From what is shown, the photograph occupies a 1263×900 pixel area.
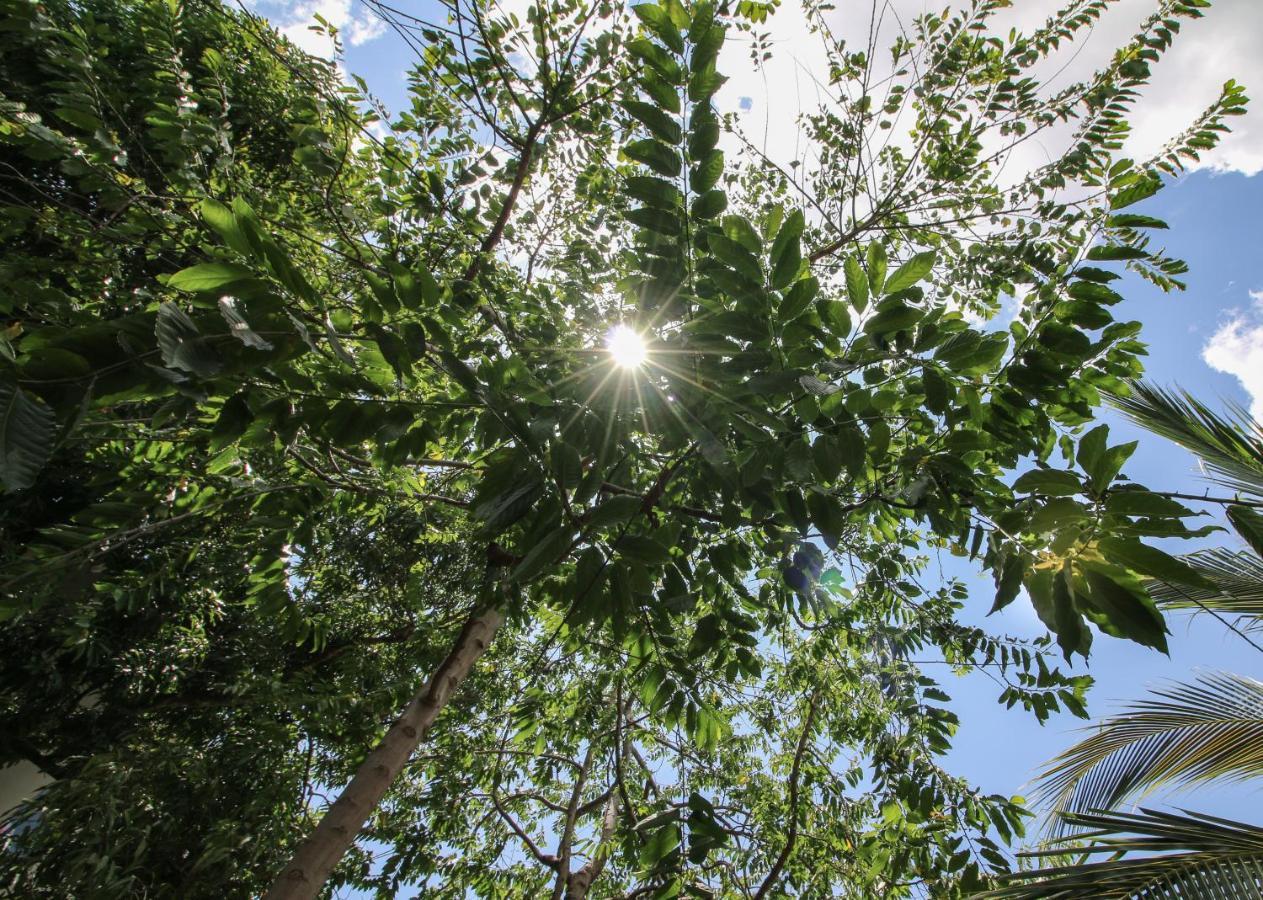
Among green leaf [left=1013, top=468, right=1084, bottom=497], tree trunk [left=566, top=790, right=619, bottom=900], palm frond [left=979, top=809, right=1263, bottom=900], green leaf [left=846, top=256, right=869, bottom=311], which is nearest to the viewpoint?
green leaf [left=1013, top=468, right=1084, bottom=497]

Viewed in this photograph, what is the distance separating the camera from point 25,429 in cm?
63

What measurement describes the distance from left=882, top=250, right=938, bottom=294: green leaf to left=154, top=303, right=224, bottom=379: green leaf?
1.05m

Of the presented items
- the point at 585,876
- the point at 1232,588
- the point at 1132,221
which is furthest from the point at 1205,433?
the point at 585,876

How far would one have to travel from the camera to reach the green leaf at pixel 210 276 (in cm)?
75

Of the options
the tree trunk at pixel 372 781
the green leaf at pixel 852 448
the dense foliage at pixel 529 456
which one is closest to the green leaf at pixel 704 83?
the dense foliage at pixel 529 456

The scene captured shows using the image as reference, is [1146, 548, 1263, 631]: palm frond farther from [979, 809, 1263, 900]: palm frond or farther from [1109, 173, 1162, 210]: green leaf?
[1109, 173, 1162, 210]: green leaf

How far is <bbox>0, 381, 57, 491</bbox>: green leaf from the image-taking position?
0.62 m

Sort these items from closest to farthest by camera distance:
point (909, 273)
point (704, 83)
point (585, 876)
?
point (909, 273) < point (704, 83) < point (585, 876)

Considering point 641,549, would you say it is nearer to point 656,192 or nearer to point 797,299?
point 797,299

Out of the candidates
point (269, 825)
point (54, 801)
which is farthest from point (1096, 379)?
point (54, 801)

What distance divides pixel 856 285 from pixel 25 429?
118 centimetres

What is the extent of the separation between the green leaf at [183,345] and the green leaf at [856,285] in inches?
37.9

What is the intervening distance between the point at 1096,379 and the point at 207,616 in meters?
6.44

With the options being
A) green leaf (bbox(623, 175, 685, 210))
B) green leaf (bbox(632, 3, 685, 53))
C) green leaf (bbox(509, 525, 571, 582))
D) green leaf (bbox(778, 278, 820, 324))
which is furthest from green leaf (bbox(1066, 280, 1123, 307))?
green leaf (bbox(509, 525, 571, 582))
